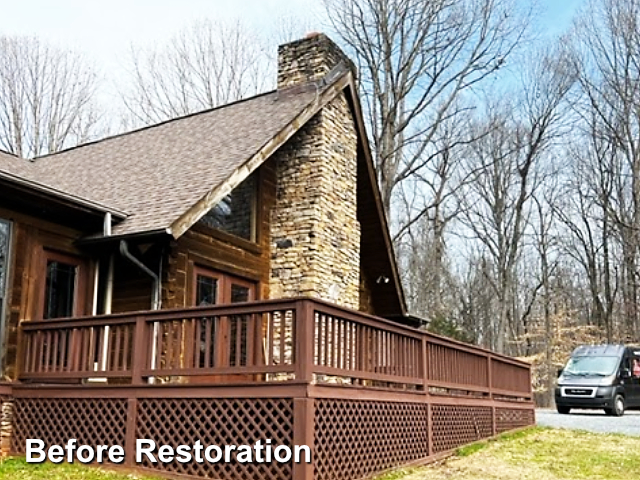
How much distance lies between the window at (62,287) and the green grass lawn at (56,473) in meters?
2.05

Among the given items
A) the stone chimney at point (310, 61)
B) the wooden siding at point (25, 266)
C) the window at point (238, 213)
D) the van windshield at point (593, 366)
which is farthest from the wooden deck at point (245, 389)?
the van windshield at point (593, 366)

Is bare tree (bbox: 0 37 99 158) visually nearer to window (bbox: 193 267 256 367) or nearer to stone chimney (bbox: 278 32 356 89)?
stone chimney (bbox: 278 32 356 89)

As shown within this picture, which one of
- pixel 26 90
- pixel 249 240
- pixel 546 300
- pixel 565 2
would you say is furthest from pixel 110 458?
pixel 546 300

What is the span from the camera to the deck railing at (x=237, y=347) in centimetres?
677

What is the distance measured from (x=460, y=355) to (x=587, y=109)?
20.3 meters

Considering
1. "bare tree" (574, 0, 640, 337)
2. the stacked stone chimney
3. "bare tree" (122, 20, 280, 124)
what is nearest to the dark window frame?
the stacked stone chimney

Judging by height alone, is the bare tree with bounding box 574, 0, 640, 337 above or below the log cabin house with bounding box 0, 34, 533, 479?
above

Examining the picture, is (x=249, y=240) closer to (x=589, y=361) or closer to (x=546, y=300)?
(x=589, y=361)

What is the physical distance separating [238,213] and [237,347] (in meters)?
4.89

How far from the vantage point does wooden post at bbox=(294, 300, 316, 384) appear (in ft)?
21.4

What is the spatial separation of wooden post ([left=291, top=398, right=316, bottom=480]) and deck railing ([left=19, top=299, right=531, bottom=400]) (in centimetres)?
24

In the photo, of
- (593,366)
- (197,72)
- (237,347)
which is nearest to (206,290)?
(237,347)

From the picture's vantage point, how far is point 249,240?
11.8m

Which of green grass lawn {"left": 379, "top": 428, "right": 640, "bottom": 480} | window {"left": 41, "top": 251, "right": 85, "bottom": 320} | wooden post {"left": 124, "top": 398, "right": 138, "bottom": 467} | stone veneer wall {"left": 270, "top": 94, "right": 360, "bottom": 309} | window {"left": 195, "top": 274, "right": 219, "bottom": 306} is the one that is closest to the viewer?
wooden post {"left": 124, "top": 398, "right": 138, "bottom": 467}
